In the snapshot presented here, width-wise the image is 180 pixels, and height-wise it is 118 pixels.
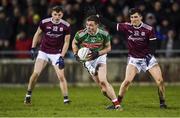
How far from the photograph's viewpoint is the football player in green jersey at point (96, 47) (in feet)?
50.4

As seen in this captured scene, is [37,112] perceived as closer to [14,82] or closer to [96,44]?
[96,44]

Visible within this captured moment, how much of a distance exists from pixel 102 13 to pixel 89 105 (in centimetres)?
850

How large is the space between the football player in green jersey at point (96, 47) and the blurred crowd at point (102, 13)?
29.7 feet

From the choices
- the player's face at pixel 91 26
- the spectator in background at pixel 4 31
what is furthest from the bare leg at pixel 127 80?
the spectator in background at pixel 4 31

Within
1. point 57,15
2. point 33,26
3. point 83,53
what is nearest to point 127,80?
point 83,53

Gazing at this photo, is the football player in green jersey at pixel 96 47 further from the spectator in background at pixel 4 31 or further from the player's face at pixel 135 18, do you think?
the spectator in background at pixel 4 31

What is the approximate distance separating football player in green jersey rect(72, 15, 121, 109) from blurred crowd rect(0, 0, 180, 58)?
29.7 ft

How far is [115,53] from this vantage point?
25.5 m

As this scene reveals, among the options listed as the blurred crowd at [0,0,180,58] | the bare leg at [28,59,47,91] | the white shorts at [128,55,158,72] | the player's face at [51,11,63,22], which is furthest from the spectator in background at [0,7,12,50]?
the white shorts at [128,55,158,72]

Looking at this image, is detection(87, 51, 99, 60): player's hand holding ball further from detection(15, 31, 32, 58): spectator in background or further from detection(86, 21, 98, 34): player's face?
detection(15, 31, 32, 58): spectator in background

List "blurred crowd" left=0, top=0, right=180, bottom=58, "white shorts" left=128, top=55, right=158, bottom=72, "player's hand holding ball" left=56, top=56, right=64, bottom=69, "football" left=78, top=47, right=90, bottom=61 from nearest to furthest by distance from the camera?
"football" left=78, top=47, right=90, bottom=61, "white shorts" left=128, top=55, right=158, bottom=72, "player's hand holding ball" left=56, top=56, right=64, bottom=69, "blurred crowd" left=0, top=0, right=180, bottom=58

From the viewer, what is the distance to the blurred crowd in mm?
25188

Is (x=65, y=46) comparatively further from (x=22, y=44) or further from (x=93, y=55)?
(x=22, y=44)

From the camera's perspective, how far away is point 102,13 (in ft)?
82.1
